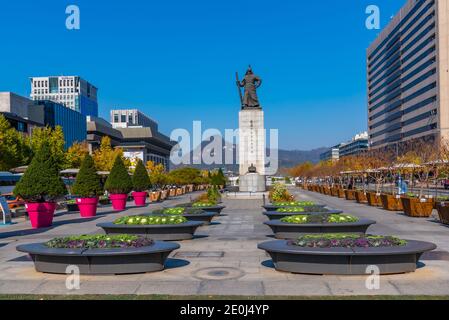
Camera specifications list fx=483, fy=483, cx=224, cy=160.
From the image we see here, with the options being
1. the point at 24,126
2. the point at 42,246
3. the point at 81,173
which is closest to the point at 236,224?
the point at 81,173

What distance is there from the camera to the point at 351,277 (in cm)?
930

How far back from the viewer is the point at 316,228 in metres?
14.5

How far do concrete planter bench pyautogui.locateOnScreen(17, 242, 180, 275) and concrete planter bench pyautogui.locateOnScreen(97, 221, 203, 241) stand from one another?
13.5 ft

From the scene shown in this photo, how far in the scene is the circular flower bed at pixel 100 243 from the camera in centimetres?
1006

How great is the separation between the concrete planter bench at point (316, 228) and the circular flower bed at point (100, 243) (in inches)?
209

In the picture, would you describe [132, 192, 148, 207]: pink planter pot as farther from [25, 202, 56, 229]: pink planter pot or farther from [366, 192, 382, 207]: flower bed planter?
[366, 192, 382, 207]: flower bed planter

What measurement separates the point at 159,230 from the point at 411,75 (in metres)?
110

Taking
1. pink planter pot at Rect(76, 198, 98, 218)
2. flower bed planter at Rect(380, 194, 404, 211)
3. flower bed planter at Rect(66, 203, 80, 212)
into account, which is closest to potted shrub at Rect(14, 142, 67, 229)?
pink planter pot at Rect(76, 198, 98, 218)

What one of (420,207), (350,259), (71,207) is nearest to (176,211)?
(350,259)

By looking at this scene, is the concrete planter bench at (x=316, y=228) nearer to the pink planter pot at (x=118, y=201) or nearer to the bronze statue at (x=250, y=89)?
the pink planter pot at (x=118, y=201)

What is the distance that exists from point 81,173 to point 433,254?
711 inches

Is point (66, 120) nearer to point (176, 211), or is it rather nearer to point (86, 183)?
point (86, 183)
